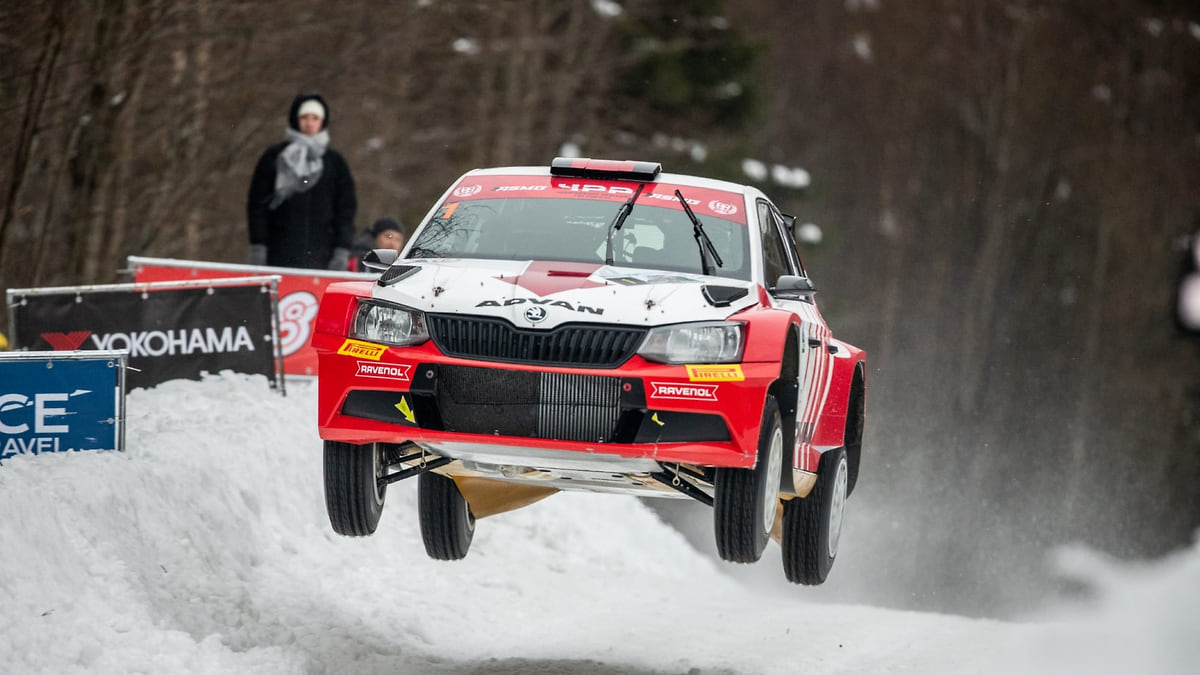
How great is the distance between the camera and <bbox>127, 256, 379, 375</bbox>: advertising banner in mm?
11836

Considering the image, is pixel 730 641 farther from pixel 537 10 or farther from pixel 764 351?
pixel 537 10

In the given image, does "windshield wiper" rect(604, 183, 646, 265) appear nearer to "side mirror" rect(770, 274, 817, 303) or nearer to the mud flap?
"side mirror" rect(770, 274, 817, 303)

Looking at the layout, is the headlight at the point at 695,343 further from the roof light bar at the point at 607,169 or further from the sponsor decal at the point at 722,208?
the roof light bar at the point at 607,169

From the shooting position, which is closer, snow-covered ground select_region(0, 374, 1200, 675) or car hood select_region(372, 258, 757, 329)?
car hood select_region(372, 258, 757, 329)

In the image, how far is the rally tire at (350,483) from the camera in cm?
723

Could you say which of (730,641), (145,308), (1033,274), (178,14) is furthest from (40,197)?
(1033,274)

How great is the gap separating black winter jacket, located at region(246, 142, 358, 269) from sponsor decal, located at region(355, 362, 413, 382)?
543 centimetres

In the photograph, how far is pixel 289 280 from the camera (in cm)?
1197

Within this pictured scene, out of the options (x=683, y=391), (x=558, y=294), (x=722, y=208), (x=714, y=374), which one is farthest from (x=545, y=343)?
(x=722, y=208)

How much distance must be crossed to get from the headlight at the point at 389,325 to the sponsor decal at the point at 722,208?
6.00 ft

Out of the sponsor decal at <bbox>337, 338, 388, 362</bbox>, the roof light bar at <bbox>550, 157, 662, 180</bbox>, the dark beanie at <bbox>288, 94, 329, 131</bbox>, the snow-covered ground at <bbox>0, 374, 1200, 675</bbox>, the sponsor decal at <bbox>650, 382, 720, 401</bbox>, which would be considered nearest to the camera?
the sponsor decal at <bbox>650, 382, 720, 401</bbox>

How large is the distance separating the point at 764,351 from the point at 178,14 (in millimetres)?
10329

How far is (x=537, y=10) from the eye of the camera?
3147cm

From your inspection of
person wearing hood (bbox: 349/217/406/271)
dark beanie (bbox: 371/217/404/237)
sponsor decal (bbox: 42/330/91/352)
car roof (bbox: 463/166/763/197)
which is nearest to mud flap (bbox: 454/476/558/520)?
car roof (bbox: 463/166/763/197)
